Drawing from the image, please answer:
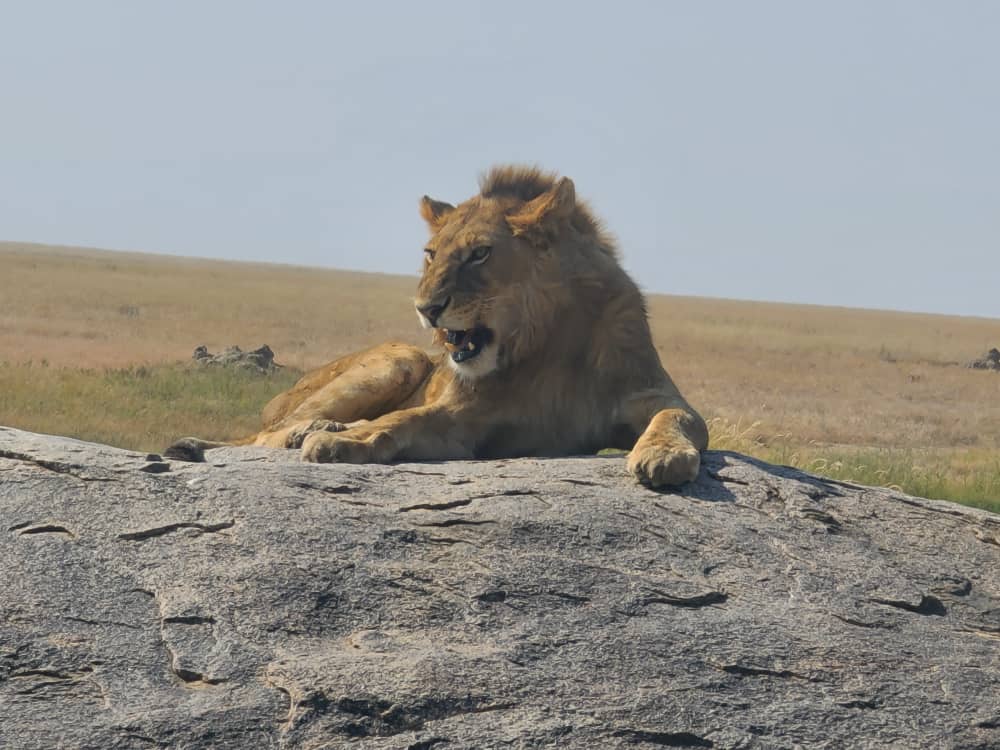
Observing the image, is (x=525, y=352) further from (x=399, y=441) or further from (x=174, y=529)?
(x=174, y=529)

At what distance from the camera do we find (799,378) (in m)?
35.1

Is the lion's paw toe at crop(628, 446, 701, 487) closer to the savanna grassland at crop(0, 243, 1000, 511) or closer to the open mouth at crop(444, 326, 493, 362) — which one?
the open mouth at crop(444, 326, 493, 362)

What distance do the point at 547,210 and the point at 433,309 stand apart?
2.91 feet

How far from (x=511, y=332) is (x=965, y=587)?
2.38 metres

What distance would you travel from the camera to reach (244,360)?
2466 cm

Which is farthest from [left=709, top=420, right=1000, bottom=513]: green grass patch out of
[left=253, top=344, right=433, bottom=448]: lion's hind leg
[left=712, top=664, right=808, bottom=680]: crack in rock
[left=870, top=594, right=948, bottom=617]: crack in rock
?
[left=712, top=664, right=808, bottom=680]: crack in rock

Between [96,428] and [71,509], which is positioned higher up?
[71,509]

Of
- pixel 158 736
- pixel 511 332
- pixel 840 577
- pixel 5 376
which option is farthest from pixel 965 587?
pixel 5 376

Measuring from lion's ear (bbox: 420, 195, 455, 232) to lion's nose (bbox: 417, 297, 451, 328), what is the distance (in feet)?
3.26

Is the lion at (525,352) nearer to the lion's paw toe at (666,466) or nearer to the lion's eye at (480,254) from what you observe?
the lion's eye at (480,254)

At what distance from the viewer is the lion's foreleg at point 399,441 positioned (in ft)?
22.3

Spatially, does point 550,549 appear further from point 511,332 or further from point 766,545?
point 511,332

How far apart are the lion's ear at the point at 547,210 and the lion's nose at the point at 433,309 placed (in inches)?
24.5

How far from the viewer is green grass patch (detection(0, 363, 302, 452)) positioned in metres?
16.1
